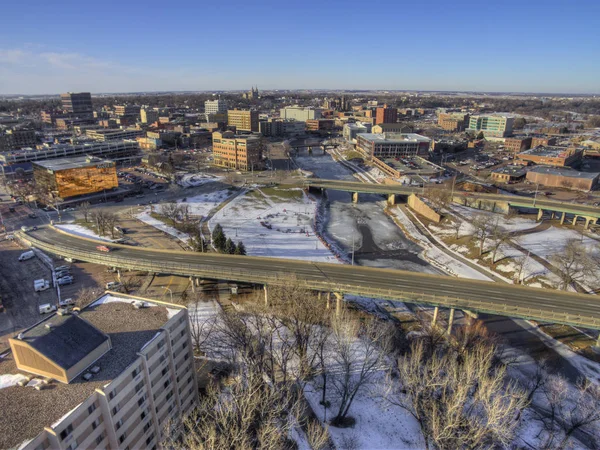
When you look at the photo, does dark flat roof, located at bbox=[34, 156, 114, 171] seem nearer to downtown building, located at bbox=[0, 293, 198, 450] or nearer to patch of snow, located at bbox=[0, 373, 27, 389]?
downtown building, located at bbox=[0, 293, 198, 450]

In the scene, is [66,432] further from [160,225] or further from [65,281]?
[160,225]

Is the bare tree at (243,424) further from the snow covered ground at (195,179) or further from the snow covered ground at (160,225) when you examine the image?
the snow covered ground at (195,179)

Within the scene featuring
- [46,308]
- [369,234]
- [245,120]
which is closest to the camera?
[46,308]

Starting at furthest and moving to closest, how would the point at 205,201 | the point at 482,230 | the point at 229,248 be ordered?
the point at 205,201
the point at 482,230
the point at 229,248

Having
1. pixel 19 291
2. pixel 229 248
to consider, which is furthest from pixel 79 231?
pixel 229 248

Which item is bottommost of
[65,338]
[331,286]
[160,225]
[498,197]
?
[160,225]

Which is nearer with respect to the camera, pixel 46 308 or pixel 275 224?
pixel 46 308

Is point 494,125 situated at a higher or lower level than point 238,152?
higher
